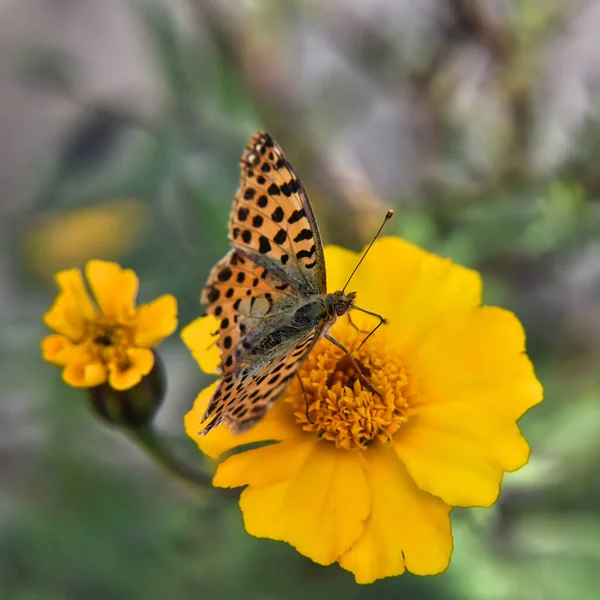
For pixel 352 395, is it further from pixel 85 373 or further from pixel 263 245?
pixel 85 373

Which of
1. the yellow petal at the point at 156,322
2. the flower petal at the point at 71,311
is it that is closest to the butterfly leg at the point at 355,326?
the yellow petal at the point at 156,322

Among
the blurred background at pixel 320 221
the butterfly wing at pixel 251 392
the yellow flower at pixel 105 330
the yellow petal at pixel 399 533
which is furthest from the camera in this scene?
the blurred background at pixel 320 221

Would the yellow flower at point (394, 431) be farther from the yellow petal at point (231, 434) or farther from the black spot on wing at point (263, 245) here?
the black spot on wing at point (263, 245)

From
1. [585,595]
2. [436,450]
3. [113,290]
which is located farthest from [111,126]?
[585,595]

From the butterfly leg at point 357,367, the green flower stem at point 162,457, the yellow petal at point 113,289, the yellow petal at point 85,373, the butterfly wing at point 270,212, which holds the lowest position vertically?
the green flower stem at point 162,457

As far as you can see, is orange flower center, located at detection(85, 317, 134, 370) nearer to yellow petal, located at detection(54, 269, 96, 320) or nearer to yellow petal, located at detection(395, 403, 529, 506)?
yellow petal, located at detection(54, 269, 96, 320)

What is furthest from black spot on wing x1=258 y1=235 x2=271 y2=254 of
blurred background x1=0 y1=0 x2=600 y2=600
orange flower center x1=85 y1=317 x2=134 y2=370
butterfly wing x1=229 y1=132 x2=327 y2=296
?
blurred background x1=0 y1=0 x2=600 y2=600
